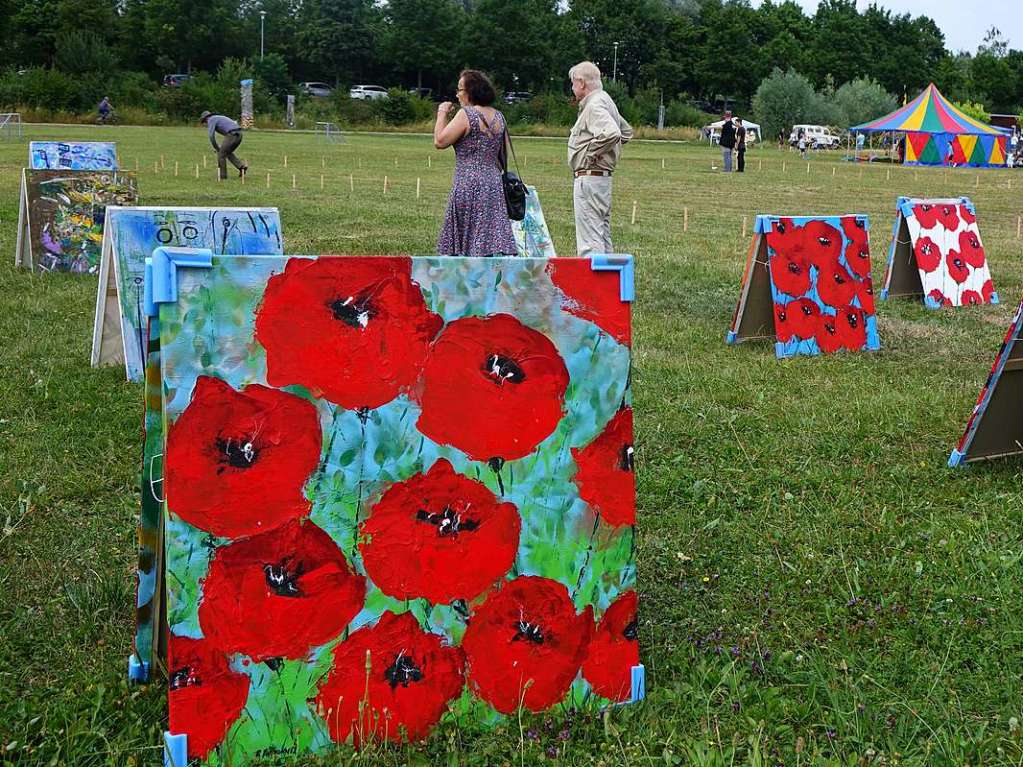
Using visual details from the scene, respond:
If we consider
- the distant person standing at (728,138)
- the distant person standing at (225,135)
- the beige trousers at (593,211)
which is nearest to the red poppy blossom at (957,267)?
the beige trousers at (593,211)

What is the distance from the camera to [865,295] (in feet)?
26.2

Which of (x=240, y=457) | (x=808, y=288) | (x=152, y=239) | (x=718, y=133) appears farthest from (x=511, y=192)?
(x=718, y=133)

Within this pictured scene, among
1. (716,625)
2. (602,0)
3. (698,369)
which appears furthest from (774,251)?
(602,0)

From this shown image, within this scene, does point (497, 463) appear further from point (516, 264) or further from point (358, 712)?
point (358, 712)

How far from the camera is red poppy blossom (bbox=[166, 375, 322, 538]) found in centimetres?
→ 271

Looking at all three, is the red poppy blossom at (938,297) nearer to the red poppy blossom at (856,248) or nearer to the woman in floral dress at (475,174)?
the red poppy blossom at (856,248)

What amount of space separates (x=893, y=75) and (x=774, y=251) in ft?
357

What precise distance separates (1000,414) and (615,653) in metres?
2.88

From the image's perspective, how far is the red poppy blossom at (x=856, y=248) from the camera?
315 inches

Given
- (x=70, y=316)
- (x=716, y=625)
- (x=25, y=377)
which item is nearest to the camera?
(x=716, y=625)

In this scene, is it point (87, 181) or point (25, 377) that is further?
point (87, 181)

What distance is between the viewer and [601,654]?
314 cm

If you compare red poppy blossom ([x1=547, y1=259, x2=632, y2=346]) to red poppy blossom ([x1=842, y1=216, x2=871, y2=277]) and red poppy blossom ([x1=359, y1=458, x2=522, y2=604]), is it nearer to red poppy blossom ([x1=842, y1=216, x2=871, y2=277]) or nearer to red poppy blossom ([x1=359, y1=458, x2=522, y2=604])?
red poppy blossom ([x1=359, y1=458, x2=522, y2=604])

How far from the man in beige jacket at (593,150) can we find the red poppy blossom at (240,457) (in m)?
7.18
